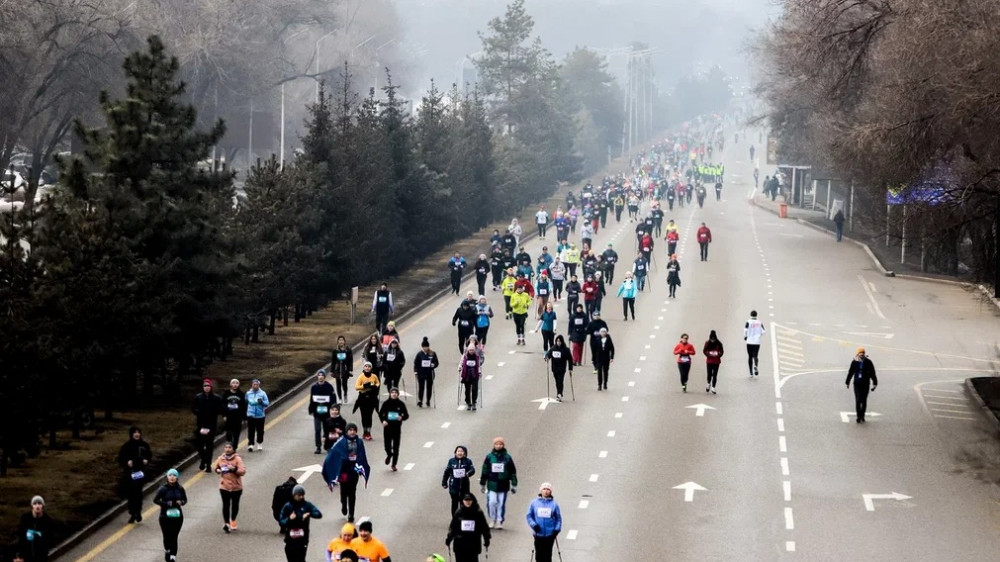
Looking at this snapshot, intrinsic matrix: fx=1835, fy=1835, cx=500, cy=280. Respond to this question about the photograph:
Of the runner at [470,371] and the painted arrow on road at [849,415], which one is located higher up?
the runner at [470,371]

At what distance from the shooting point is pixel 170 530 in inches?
939

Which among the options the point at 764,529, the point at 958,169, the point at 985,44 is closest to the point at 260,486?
the point at 764,529

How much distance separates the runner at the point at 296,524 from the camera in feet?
75.3

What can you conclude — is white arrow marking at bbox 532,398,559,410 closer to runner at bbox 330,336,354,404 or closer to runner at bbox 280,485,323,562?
runner at bbox 330,336,354,404

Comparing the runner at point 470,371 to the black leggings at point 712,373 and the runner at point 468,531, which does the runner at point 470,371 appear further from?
the runner at point 468,531

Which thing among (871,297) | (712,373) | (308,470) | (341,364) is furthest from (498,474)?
(871,297)

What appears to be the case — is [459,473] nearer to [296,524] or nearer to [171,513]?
[296,524]

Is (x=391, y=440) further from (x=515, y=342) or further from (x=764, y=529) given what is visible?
(x=515, y=342)

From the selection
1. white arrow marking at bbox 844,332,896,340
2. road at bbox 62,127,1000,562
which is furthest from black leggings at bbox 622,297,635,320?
white arrow marking at bbox 844,332,896,340

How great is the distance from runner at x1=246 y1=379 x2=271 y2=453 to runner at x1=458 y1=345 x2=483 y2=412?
494 centimetres

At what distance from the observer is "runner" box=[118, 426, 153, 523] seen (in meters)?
26.0

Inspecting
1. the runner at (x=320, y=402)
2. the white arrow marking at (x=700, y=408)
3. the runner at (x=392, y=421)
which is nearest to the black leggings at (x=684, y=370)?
the white arrow marking at (x=700, y=408)

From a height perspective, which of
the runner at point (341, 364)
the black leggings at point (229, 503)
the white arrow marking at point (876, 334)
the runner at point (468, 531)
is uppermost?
the runner at point (341, 364)

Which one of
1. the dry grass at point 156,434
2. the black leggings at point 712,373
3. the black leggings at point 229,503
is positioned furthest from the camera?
the black leggings at point 712,373
